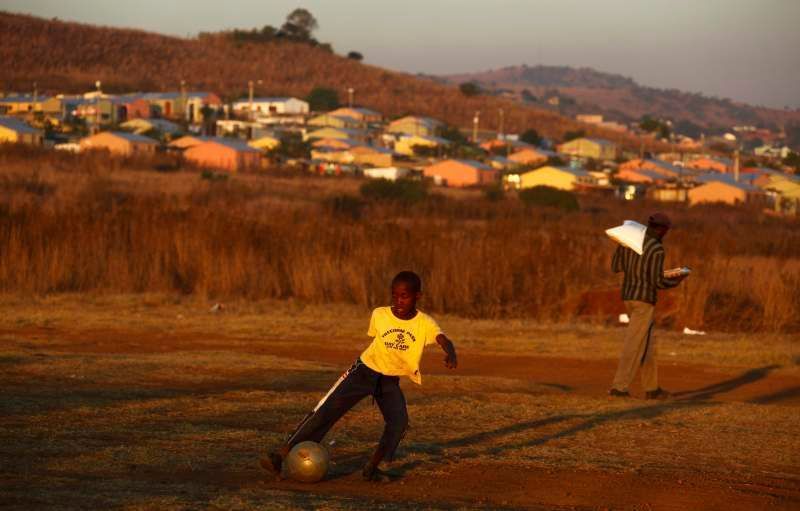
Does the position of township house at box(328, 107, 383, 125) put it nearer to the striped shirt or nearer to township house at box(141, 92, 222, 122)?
township house at box(141, 92, 222, 122)

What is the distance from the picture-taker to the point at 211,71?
142 m

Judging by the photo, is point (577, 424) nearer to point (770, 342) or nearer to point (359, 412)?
point (359, 412)

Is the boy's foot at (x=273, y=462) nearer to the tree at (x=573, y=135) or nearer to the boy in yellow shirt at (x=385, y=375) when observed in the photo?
the boy in yellow shirt at (x=385, y=375)

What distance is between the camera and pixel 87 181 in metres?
47.5

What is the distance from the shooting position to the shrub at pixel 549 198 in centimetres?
5486

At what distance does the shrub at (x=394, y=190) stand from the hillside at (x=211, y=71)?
228 ft

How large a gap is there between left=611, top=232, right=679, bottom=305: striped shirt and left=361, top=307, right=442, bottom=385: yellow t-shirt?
15.7 ft

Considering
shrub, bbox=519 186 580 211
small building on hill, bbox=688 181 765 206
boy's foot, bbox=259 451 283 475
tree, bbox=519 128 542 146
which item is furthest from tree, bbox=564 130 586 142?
boy's foot, bbox=259 451 283 475

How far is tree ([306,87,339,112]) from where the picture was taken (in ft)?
409

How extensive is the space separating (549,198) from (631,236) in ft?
145

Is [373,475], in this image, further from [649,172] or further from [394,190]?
[649,172]

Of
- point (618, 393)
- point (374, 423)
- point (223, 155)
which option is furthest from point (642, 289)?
point (223, 155)

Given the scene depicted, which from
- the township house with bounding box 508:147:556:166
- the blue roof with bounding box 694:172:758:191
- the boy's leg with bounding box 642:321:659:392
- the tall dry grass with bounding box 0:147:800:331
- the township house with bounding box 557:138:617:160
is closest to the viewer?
the boy's leg with bounding box 642:321:659:392

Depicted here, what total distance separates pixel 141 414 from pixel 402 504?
314cm
